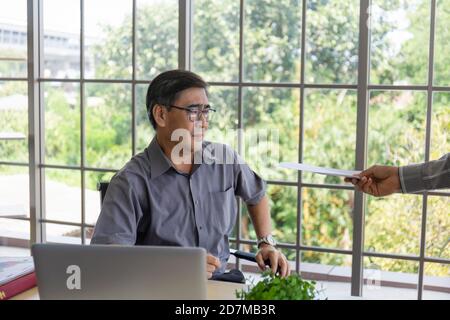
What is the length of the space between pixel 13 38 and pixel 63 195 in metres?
1.09

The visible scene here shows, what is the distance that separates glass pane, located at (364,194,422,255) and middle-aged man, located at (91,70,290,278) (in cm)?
89

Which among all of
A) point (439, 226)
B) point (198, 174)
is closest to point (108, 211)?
point (198, 174)

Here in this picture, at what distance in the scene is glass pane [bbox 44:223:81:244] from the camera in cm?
413

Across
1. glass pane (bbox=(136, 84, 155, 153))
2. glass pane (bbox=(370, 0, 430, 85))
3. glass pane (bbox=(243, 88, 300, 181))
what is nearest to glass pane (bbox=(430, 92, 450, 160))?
glass pane (bbox=(370, 0, 430, 85))

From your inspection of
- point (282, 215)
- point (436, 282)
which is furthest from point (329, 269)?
point (436, 282)

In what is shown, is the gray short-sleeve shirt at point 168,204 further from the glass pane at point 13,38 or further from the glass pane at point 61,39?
the glass pane at point 13,38

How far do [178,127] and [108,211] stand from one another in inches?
18.4

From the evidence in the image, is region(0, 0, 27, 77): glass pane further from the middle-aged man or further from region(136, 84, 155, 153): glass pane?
the middle-aged man

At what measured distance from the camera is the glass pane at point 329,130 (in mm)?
3361

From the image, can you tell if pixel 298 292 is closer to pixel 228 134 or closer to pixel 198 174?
pixel 198 174

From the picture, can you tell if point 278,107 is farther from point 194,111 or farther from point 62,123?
point 62,123

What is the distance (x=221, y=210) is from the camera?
8.20ft

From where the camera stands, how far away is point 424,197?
3111mm

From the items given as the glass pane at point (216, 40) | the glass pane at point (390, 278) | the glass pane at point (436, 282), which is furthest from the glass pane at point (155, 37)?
the glass pane at point (436, 282)
